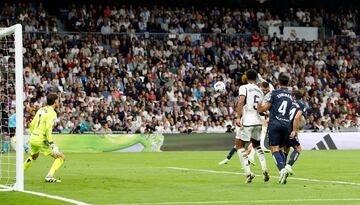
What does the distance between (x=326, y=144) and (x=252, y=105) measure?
24.6 m

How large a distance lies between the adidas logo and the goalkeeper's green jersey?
83.5 feet

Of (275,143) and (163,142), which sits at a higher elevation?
(275,143)

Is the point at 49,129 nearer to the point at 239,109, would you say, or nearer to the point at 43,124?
the point at 43,124

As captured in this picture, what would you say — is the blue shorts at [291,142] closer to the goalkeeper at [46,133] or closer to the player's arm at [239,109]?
the player's arm at [239,109]

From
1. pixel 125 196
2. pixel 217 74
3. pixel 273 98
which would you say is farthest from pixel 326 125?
pixel 125 196

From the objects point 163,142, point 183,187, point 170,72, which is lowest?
point 163,142

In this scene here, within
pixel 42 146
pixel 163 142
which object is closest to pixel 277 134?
pixel 42 146

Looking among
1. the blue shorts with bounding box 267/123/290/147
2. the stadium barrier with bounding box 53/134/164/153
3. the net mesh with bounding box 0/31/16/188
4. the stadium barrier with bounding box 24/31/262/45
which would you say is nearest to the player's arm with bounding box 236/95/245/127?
the blue shorts with bounding box 267/123/290/147

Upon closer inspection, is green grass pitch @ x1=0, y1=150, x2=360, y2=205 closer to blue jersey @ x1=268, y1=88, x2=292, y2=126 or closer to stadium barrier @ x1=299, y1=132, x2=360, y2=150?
blue jersey @ x1=268, y1=88, x2=292, y2=126

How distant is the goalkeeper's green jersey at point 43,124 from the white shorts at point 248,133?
166 inches

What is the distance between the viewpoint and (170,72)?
46.9m

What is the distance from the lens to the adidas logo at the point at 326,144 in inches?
1692

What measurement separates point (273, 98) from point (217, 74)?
2876 centimetres

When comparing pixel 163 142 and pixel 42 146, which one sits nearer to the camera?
pixel 42 146
